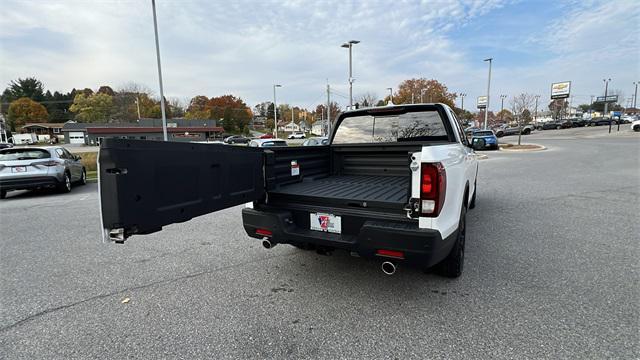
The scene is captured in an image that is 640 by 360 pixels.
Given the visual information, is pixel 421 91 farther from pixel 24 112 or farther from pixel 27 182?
pixel 24 112

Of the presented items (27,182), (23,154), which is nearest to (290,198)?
(27,182)

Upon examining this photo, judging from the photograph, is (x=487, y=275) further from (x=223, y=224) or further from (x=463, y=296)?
(x=223, y=224)

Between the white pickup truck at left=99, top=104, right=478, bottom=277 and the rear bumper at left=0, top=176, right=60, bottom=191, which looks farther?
the rear bumper at left=0, top=176, right=60, bottom=191

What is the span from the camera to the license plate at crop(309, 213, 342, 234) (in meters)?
2.99

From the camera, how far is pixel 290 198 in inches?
129

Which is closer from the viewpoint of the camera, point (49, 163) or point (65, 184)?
point (49, 163)

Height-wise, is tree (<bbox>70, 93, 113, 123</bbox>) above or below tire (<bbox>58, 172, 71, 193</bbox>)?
above

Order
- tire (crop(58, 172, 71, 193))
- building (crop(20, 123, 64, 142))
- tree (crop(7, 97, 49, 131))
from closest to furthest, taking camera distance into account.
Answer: tire (crop(58, 172, 71, 193))
building (crop(20, 123, 64, 142))
tree (crop(7, 97, 49, 131))

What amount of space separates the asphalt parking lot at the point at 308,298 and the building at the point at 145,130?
61.7 m

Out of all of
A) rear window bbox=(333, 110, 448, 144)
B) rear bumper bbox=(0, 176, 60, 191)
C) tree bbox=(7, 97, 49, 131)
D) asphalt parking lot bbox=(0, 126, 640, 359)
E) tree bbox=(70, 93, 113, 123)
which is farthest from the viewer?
tree bbox=(7, 97, 49, 131)

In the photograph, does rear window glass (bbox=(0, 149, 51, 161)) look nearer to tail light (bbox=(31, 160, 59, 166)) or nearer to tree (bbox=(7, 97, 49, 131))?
tail light (bbox=(31, 160, 59, 166))

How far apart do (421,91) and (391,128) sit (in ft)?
204

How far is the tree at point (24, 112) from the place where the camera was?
84.9 m

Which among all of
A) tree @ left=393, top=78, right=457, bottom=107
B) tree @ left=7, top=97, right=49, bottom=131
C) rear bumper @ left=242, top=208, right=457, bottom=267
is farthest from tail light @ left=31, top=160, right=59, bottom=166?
tree @ left=7, top=97, right=49, bottom=131
